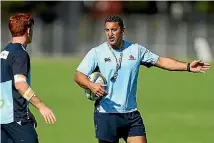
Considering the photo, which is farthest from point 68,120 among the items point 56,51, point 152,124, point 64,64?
point 56,51

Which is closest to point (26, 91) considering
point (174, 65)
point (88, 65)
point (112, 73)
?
point (88, 65)

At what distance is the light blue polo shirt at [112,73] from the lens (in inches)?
432

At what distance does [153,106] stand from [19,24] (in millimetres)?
12572

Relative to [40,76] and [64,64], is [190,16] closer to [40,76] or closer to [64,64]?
[64,64]

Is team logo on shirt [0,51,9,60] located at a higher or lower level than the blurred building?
higher

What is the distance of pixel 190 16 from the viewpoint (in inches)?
1946

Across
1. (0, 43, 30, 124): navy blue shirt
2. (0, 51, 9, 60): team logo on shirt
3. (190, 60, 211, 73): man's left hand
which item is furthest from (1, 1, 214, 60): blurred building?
(0, 51, 9, 60): team logo on shirt

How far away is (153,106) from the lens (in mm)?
22016

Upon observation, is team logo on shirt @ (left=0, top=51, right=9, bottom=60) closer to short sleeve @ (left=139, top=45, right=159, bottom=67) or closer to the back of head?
the back of head

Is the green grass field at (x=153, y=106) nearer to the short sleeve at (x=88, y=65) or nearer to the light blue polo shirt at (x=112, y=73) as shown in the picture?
the light blue polo shirt at (x=112, y=73)

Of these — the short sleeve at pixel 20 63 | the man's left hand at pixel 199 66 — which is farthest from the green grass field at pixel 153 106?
the short sleeve at pixel 20 63

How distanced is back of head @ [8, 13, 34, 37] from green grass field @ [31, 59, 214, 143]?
19.2ft

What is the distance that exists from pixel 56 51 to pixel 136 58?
33.4 m

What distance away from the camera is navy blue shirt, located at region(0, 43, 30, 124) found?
9.52 m
